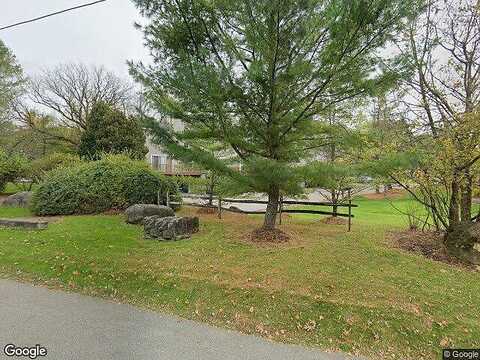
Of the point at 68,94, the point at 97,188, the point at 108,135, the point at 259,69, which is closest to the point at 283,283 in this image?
the point at 259,69

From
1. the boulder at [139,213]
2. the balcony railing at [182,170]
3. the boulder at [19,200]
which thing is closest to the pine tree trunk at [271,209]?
the balcony railing at [182,170]

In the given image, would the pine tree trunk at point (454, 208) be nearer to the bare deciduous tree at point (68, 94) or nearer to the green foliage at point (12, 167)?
the green foliage at point (12, 167)

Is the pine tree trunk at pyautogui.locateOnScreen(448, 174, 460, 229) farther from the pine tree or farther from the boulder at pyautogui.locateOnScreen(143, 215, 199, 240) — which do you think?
Answer: the boulder at pyautogui.locateOnScreen(143, 215, 199, 240)

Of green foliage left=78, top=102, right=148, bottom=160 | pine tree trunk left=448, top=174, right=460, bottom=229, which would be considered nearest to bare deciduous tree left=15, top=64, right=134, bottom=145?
green foliage left=78, top=102, right=148, bottom=160

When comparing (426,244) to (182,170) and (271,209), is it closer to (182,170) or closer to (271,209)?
(271,209)

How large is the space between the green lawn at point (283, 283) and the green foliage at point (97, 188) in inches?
81.7

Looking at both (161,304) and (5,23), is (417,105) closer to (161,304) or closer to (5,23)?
(161,304)

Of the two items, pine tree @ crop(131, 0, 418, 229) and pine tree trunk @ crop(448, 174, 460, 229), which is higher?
pine tree @ crop(131, 0, 418, 229)

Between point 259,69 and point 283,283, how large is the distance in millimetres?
3457

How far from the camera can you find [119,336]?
285 cm

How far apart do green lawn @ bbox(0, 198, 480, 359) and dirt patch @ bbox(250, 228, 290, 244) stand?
0.26 meters

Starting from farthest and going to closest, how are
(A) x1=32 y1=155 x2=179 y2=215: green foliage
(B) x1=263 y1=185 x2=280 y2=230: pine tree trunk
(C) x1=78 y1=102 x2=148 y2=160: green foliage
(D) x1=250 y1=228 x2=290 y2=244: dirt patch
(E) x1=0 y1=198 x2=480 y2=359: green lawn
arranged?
→ 1. (C) x1=78 y1=102 x2=148 y2=160: green foliage
2. (A) x1=32 y1=155 x2=179 y2=215: green foliage
3. (B) x1=263 y1=185 x2=280 y2=230: pine tree trunk
4. (D) x1=250 y1=228 x2=290 y2=244: dirt patch
5. (E) x1=0 y1=198 x2=480 y2=359: green lawn

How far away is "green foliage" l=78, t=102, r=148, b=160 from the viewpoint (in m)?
13.9

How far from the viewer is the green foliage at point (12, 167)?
11.9 metres
